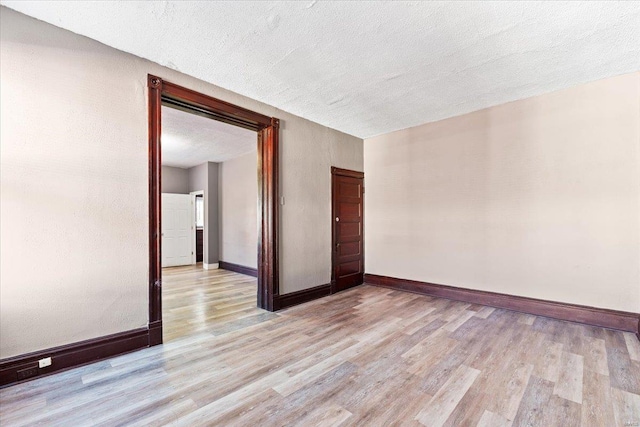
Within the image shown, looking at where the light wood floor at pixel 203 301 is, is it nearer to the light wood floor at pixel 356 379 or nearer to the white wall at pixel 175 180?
the light wood floor at pixel 356 379

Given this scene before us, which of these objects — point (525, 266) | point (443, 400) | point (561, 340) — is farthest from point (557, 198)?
point (443, 400)

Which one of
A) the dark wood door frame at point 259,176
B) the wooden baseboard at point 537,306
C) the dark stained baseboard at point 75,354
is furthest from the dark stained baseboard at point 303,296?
the dark stained baseboard at point 75,354

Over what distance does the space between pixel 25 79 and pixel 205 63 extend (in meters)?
1.37

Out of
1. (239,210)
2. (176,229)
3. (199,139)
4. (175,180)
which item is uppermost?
(199,139)

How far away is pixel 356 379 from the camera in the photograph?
2.17m

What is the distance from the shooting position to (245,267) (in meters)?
6.64

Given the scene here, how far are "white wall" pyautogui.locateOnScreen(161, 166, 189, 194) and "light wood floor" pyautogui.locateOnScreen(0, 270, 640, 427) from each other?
19.3 feet

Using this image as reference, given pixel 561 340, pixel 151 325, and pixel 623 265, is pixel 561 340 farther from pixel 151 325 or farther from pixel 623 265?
pixel 151 325

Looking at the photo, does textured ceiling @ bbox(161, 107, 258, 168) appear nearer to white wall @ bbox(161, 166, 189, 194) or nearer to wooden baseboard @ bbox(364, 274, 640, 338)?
white wall @ bbox(161, 166, 189, 194)

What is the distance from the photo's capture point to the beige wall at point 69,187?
→ 2107 millimetres

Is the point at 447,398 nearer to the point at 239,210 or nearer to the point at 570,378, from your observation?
the point at 570,378

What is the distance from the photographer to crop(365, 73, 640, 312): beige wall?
124 inches

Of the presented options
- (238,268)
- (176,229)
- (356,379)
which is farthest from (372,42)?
(176,229)

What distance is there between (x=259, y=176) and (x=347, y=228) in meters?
1.98
